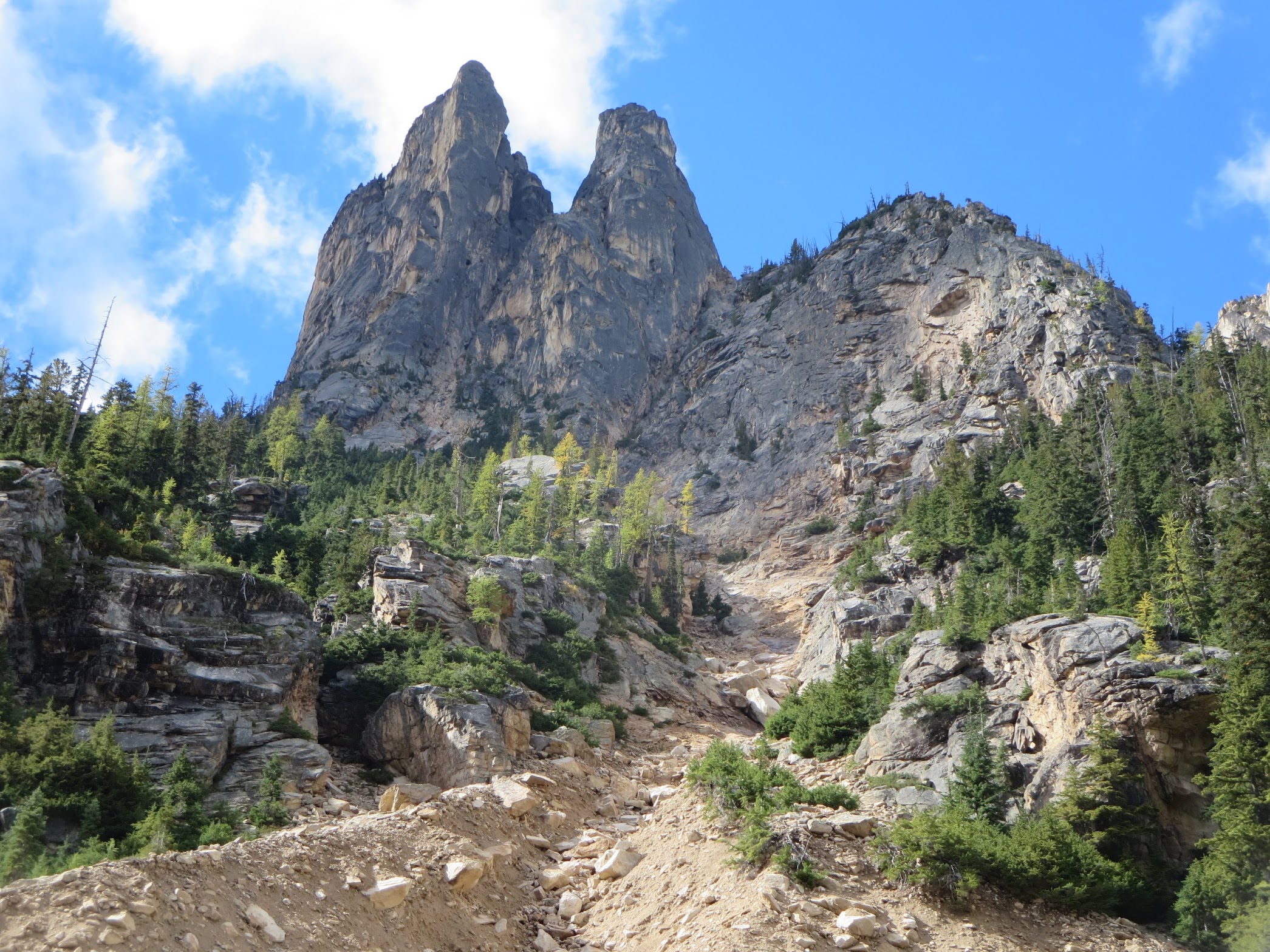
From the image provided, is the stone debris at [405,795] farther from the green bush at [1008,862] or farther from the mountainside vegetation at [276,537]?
the green bush at [1008,862]

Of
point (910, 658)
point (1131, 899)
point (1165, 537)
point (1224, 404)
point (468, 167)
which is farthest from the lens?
point (468, 167)

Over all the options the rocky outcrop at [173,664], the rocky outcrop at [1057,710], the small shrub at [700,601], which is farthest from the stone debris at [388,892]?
the small shrub at [700,601]

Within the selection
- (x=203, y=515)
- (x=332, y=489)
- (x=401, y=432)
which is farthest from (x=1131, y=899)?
(x=401, y=432)

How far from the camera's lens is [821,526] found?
99125mm

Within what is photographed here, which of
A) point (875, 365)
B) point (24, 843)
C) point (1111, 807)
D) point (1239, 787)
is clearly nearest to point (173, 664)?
point (24, 843)

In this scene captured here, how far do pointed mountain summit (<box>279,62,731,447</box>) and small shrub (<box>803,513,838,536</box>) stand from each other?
4786 centimetres

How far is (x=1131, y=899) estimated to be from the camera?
26.3 m

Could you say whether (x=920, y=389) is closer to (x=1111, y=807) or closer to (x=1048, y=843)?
(x=1111, y=807)

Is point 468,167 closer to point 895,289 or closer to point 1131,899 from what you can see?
point 895,289

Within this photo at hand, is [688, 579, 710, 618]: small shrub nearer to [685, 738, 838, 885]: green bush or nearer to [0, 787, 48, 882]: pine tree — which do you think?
[685, 738, 838, 885]: green bush

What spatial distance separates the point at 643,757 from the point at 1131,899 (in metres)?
23.4

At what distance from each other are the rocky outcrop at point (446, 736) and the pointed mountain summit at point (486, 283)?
9346 cm

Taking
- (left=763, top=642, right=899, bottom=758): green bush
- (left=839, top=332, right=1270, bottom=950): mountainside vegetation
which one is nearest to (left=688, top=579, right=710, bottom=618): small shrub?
(left=839, top=332, right=1270, bottom=950): mountainside vegetation

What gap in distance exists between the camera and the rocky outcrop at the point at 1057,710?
29.6 meters
